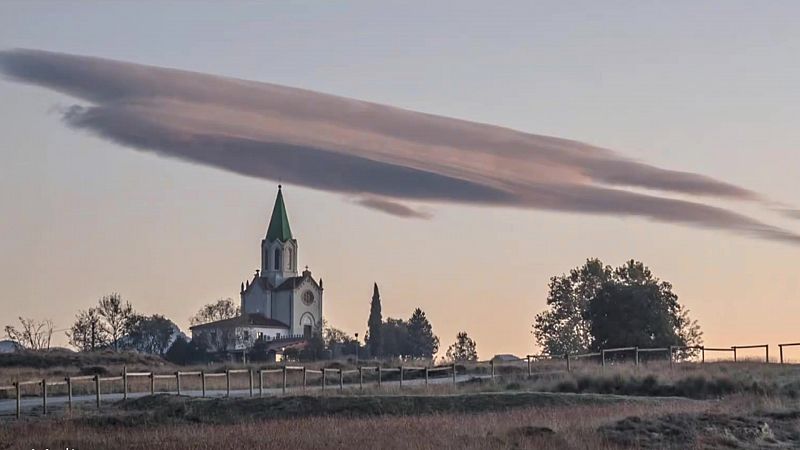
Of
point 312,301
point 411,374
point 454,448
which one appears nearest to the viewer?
point 454,448

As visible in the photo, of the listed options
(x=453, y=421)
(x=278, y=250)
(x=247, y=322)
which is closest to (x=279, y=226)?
(x=278, y=250)

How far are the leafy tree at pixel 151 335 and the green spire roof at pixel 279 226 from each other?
22925 millimetres

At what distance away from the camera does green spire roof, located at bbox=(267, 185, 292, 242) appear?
18512cm

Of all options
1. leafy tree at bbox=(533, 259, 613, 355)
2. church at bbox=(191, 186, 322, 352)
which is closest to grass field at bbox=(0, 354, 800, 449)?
leafy tree at bbox=(533, 259, 613, 355)

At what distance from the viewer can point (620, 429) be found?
103 feet

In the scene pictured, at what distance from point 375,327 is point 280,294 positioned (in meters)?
23.7

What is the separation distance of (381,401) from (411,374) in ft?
94.4

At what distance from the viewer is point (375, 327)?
160 m

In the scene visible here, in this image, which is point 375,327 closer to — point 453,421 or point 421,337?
point 421,337

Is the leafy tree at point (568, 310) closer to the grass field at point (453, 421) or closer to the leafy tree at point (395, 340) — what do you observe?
the leafy tree at point (395, 340)

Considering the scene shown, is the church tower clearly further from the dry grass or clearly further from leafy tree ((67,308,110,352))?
the dry grass

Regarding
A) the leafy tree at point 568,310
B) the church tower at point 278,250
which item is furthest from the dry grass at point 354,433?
the church tower at point 278,250

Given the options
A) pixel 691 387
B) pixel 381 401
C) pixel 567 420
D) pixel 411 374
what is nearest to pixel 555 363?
pixel 411 374

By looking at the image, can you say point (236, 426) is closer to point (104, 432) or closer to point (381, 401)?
point (104, 432)
